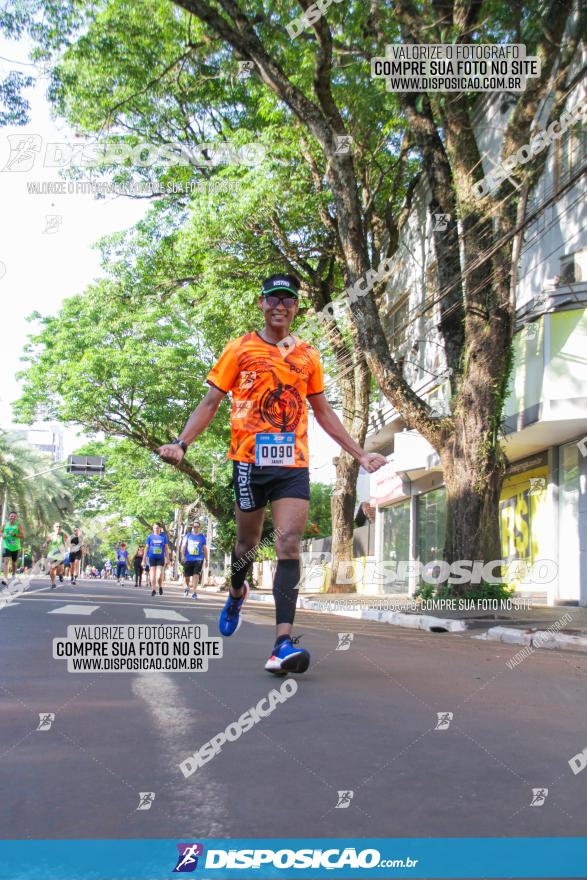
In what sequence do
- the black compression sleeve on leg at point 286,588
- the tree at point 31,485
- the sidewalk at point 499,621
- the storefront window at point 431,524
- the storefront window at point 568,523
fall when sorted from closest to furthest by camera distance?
the black compression sleeve on leg at point 286,588 < the sidewalk at point 499,621 < the storefront window at point 568,523 < the storefront window at point 431,524 < the tree at point 31,485

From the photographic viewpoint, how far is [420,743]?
316 centimetres

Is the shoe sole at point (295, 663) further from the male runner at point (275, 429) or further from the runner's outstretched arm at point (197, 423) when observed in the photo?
the runner's outstretched arm at point (197, 423)

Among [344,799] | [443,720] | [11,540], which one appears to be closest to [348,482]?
[11,540]

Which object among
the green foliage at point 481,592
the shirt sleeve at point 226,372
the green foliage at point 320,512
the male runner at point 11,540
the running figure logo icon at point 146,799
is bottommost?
the running figure logo icon at point 146,799

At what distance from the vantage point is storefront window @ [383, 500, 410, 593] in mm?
26453

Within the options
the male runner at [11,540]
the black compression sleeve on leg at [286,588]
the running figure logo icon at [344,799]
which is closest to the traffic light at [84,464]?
the male runner at [11,540]

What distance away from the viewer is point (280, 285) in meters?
4.93

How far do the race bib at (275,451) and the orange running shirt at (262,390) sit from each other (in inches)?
1.3

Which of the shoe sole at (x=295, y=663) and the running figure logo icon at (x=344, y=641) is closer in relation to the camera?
the shoe sole at (x=295, y=663)

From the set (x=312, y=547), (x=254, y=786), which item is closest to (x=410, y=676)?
(x=254, y=786)

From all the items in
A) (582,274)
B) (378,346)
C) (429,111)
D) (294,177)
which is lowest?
(378,346)

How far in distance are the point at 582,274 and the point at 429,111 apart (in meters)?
4.00

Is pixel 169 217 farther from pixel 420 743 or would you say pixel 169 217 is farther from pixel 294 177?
pixel 420 743

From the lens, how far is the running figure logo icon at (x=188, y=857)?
1979 mm
